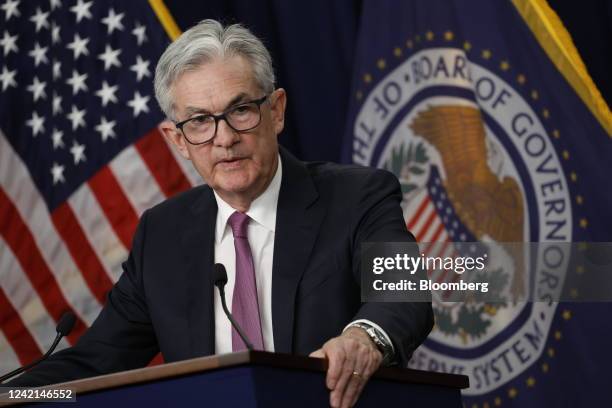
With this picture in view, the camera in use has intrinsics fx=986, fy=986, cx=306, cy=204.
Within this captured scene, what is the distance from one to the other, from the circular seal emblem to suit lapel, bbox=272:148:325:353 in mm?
1280

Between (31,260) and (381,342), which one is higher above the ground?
(31,260)

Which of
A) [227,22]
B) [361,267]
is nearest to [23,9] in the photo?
[227,22]

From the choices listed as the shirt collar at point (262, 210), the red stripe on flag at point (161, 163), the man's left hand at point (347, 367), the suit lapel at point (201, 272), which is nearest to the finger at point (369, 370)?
the man's left hand at point (347, 367)

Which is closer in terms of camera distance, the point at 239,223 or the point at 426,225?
the point at 239,223

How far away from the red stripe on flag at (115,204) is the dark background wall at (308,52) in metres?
0.76

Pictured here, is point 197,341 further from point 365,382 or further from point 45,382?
point 365,382

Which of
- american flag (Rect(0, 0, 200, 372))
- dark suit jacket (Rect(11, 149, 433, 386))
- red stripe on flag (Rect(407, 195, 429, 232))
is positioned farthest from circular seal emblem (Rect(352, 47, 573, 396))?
dark suit jacket (Rect(11, 149, 433, 386))

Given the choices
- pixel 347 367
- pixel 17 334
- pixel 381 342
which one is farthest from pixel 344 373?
pixel 17 334

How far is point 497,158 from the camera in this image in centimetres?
370

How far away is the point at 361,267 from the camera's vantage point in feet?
7.60

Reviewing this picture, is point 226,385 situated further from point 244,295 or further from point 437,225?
point 437,225

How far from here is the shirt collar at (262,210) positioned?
98.0 inches

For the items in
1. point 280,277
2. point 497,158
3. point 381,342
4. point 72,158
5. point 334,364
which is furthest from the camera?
point 72,158

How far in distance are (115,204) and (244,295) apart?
2067mm
